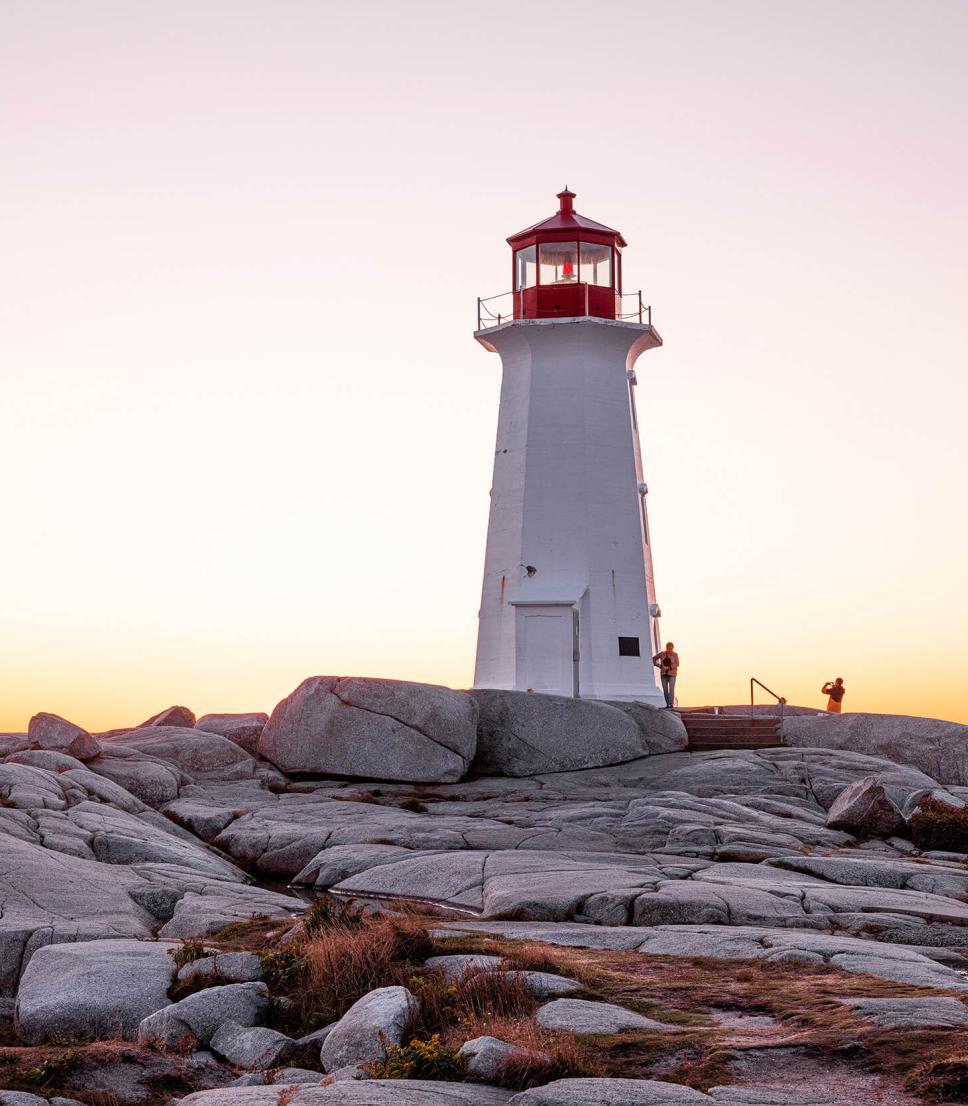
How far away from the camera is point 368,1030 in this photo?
28.1 ft

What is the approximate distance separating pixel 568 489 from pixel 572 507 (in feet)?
1.58

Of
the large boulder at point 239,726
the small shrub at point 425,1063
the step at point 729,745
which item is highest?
the large boulder at point 239,726

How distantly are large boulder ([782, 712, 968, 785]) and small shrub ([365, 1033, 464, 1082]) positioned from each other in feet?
79.4

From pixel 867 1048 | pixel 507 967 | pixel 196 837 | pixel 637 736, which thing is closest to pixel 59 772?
pixel 196 837

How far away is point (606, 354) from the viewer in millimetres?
34125

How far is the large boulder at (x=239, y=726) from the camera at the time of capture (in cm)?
2914

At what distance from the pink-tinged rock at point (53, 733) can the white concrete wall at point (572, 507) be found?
11536mm

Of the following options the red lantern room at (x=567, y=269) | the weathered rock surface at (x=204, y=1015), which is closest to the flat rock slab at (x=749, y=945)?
the weathered rock surface at (x=204, y=1015)

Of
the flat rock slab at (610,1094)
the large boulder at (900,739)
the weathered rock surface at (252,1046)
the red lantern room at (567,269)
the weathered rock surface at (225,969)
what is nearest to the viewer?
the flat rock slab at (610,1094)

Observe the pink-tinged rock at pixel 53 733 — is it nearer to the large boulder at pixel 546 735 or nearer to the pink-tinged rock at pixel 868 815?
the large boulder at pixel 546 735

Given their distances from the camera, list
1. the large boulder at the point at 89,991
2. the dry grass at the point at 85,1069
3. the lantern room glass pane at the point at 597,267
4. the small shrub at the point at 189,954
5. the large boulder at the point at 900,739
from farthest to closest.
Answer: the lantern room glass pane at the point at 597,267 < the large boulder at the point at 900,739 < the small shrub at the point at 189,954 < the large boulder at the point at 89,991 < the dry grass at the point at 85,1069

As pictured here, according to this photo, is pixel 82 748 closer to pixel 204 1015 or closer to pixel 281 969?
pixel 281 969

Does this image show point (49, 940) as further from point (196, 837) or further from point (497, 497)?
point (497, 497)

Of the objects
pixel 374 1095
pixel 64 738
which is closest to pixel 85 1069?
pixel 374 1095
